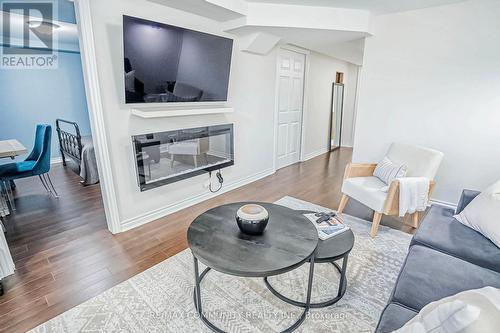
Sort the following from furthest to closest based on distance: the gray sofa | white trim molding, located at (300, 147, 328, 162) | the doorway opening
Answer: the doorway opening < white trim molding, located at (300, 147, 328, 162) < the gray sofa

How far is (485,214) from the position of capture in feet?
5.83

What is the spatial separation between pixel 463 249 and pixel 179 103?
9.14ft

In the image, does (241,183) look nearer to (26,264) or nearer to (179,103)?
(179,103)

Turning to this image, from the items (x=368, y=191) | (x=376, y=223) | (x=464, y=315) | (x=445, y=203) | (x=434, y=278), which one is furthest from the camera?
(x=445, y=203)

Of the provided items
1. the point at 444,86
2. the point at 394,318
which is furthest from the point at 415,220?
the point at 394,318

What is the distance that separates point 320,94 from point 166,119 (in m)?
3.94

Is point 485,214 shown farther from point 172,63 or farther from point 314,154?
point 314,154

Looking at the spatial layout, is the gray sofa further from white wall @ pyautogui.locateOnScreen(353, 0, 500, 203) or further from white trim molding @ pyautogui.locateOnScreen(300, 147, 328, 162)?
white trim molding @ pyautogui.locateOnScreen(300, 147, 328, 162)

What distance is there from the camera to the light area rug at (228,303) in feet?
5.19

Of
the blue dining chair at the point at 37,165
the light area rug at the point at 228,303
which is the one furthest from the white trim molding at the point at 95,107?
the blue dining chair at the point at 37,165

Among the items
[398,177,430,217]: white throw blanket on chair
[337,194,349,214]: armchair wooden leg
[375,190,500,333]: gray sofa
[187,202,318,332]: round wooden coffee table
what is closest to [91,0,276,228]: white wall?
[187,202,318,332]: round wooden coffee table

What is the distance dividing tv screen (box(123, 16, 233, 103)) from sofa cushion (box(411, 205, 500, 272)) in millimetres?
2536

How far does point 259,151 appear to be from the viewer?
168 inches

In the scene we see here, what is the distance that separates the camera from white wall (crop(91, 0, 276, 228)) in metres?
2.36
